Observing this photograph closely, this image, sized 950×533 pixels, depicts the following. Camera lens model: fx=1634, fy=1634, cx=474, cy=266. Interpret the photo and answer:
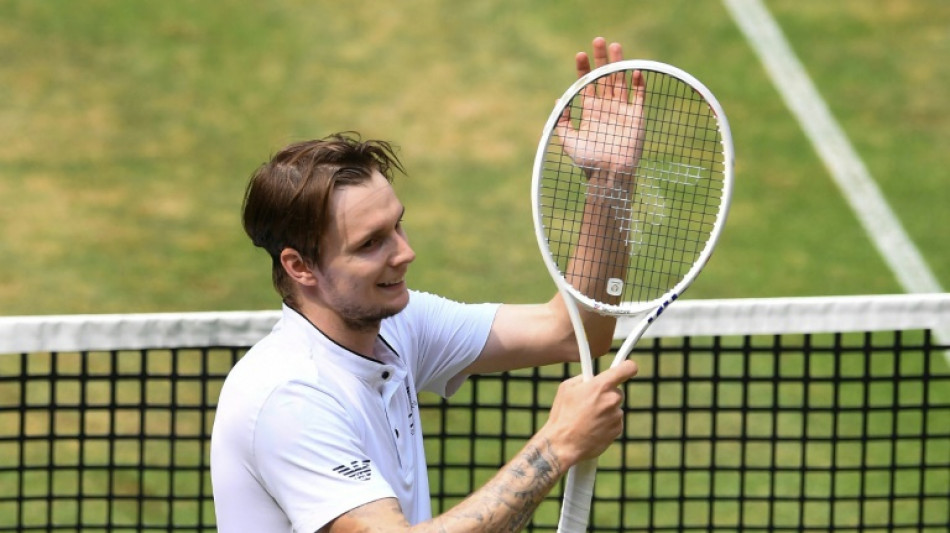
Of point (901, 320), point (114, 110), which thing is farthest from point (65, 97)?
point (901, 320)

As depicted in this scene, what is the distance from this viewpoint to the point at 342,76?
461 inches

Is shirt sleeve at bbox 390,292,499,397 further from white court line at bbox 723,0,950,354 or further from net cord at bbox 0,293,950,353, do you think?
white court line at bbox 723,0,950,354

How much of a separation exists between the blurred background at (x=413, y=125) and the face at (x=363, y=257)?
584 centimetres

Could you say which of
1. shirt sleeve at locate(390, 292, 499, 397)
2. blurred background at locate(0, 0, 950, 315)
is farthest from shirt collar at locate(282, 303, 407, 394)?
blurred background at locate(0, 0, 950, 315)

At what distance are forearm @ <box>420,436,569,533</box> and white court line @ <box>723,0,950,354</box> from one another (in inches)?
250

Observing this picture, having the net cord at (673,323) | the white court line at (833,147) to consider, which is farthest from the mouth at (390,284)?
the white court line at (833,147)

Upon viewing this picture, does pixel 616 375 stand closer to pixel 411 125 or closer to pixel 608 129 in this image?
pixel 608 129

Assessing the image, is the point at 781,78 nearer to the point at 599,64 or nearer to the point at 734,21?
the point at 734,21

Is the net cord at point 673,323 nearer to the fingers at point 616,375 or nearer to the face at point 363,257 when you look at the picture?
the fingers at point 616,375

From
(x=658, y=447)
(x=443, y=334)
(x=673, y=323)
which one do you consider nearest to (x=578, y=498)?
(x=443, y=334)

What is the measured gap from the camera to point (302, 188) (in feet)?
11.3

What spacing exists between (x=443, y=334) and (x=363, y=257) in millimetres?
572

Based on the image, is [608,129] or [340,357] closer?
[340,357]

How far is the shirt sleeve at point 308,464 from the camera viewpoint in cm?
331
